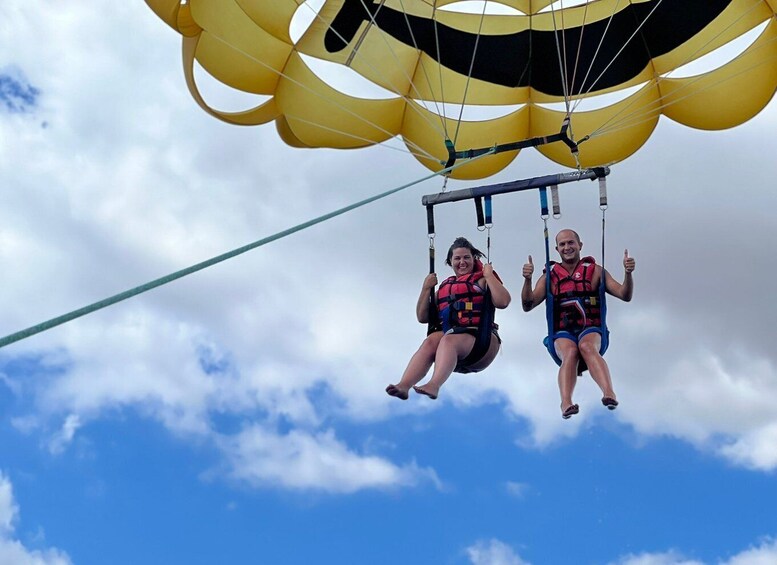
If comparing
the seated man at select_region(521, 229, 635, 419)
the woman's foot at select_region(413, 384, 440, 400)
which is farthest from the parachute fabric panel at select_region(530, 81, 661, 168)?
the woman's foot at select_region(413, 384, 440, 400)

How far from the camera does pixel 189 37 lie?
743 cm

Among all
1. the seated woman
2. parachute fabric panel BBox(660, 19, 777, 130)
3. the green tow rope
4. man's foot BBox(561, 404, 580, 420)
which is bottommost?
the green tow rope

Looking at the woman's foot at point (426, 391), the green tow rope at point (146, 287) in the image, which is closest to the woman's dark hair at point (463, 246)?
the woman's foot at point (426, 391)

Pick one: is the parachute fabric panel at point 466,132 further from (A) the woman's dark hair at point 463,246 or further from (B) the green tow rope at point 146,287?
(B) the green tow rope at point 146,287

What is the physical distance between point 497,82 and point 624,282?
8.59ft

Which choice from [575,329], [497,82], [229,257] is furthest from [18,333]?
[497,82]

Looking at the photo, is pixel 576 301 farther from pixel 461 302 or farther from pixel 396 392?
pixel 396 392

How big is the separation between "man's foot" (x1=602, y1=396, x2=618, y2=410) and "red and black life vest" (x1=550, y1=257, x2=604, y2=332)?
0.58m

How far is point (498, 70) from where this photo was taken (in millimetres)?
8484

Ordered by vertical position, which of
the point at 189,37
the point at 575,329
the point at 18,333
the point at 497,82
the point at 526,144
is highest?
the point at 497,82

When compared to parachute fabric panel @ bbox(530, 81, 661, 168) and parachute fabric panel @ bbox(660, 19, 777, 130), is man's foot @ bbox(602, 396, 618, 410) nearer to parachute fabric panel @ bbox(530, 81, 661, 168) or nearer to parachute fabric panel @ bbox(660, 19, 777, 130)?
parachute fabric panel @ bbox(660, 19, 777, 130)

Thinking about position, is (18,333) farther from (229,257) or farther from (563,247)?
(563,247)

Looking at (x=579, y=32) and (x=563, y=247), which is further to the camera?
(x=579, y=32)

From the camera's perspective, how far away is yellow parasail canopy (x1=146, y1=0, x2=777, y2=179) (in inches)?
309
